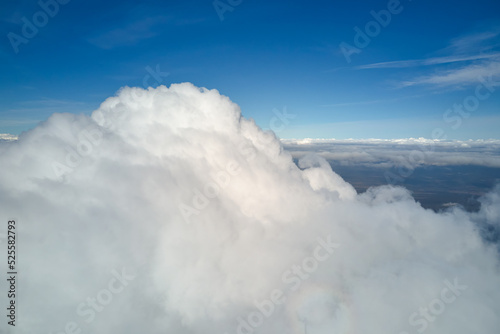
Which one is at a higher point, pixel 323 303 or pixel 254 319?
pixel 323 303

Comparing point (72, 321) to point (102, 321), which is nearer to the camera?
point (72, 321)

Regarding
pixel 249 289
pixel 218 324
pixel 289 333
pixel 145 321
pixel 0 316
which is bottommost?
pixel 0 316

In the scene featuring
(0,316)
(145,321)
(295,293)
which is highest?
(295,293)

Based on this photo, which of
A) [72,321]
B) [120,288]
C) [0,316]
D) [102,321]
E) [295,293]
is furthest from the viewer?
[295,293]

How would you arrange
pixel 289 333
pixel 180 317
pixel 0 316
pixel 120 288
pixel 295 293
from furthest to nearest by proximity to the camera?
pixel 295 293 → pixel 289 333 → pixel 180 317 → pixel 120 288 → pixel 0 316

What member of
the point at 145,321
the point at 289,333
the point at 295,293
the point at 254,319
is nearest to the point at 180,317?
the point at 145,321

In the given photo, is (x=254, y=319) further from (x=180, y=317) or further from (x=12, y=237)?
(x=12, y=237)

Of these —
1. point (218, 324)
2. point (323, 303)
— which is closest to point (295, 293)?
point (323, 303)

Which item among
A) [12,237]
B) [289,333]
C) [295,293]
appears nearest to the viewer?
[12,237]

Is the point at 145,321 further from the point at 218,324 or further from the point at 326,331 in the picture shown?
the point at 326,331
